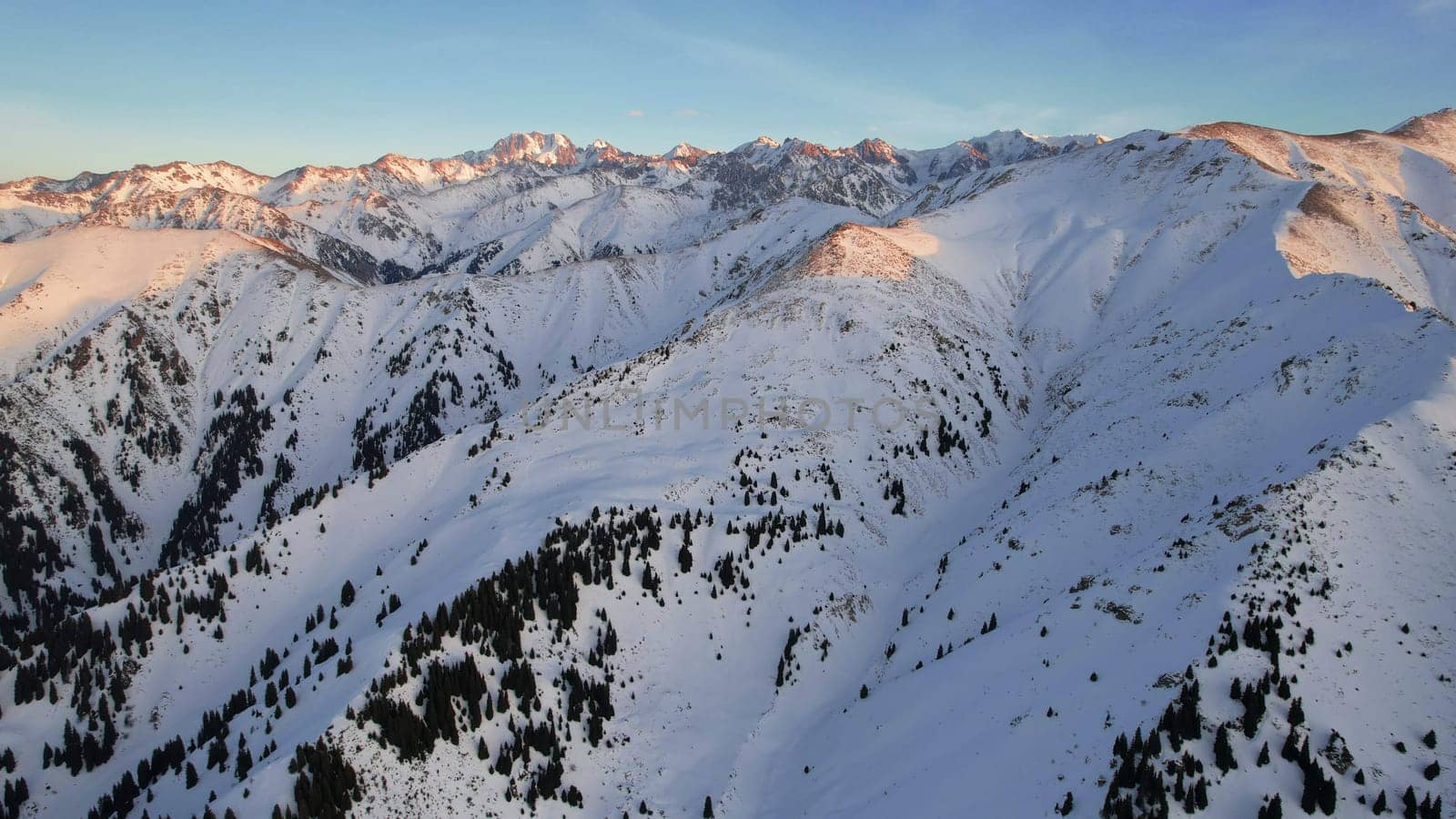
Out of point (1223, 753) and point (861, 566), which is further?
point (861, 566)

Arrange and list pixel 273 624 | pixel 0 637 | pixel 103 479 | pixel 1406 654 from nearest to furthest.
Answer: pixel 1406 654 → pixel 273 624 → pixel 0 637 → pixel 103 479

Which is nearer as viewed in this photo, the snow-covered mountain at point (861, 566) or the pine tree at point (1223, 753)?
the pine tree at point (1223, 753)

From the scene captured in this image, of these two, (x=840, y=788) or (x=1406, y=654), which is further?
(x=840, y=788)

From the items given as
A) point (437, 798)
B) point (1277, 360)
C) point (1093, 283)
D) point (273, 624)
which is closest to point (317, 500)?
point (273, 624)

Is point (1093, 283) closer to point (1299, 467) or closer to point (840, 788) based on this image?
point (1299, 467)

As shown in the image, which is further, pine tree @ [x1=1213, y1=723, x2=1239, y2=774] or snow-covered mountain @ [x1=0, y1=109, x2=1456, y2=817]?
snow-covered mountain @ [x1=0, y1=109, x2=1456, y2=817]

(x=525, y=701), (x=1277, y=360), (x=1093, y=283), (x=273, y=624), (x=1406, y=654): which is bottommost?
(x=273, y=624)

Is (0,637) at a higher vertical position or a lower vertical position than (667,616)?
lower

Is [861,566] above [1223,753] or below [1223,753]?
below
